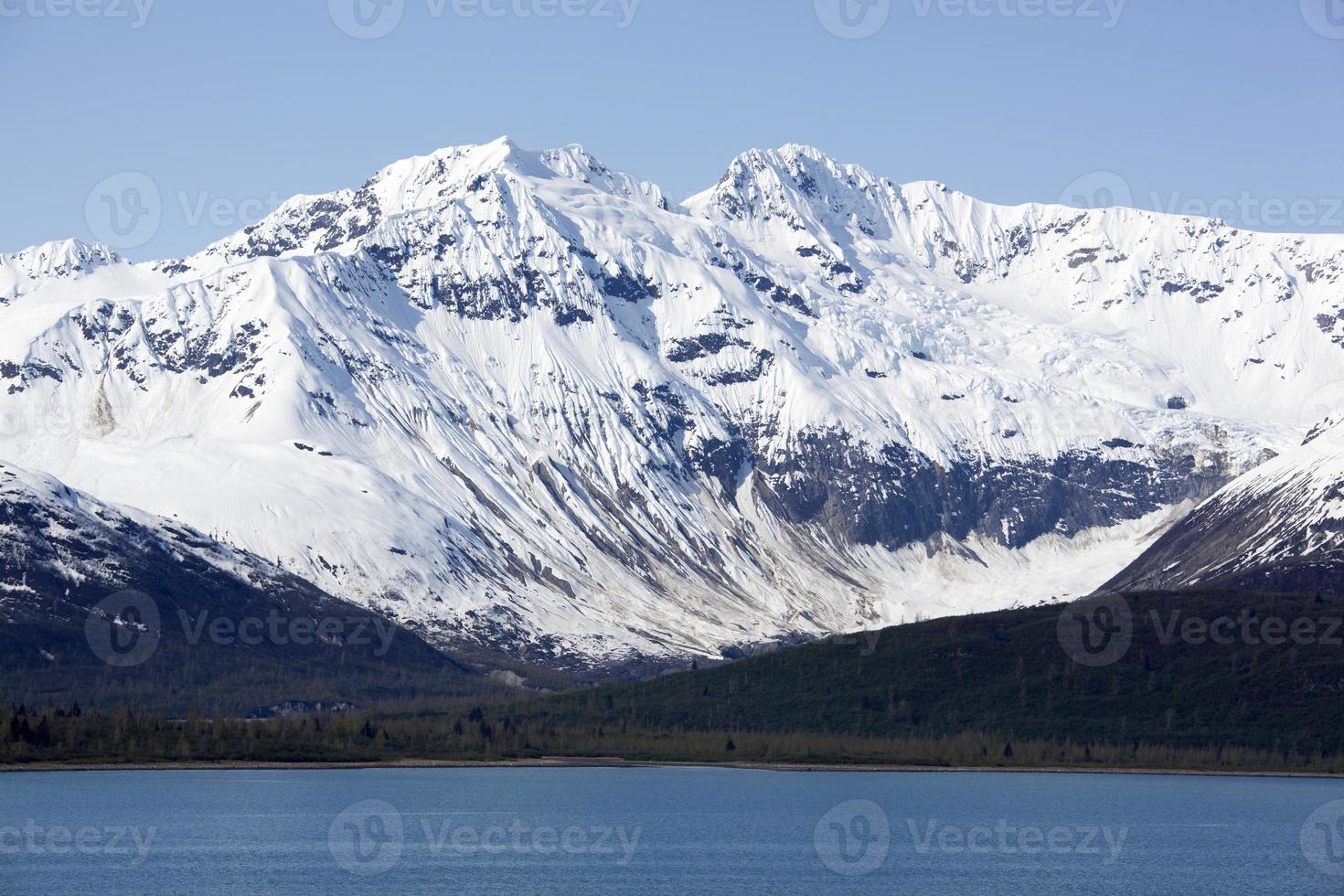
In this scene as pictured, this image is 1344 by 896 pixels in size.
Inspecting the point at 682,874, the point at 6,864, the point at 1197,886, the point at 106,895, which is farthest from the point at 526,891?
the point at 1197,886

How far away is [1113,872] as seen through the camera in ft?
628

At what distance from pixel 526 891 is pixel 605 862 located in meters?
20.1

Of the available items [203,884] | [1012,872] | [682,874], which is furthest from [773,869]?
[203,884]

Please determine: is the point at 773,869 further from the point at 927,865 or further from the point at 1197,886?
the point at 1197,886

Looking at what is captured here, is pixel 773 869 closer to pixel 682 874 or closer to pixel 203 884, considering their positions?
pixel 682 874

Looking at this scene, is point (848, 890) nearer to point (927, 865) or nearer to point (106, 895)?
point (927, 865)

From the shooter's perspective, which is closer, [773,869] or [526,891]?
[526,891]

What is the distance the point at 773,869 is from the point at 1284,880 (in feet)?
144

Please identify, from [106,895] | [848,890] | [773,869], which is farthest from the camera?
[773,869]

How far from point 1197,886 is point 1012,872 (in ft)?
57.1

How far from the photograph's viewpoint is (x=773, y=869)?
189m

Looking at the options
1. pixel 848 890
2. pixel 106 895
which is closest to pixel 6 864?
pixel 106 895

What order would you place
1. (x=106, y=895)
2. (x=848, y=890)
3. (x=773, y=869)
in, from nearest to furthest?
1. (x=106, y=895)
2. (x=848, y=890)
3. (x=773, y=869)

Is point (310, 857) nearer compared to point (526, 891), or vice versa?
point (526, 891)
